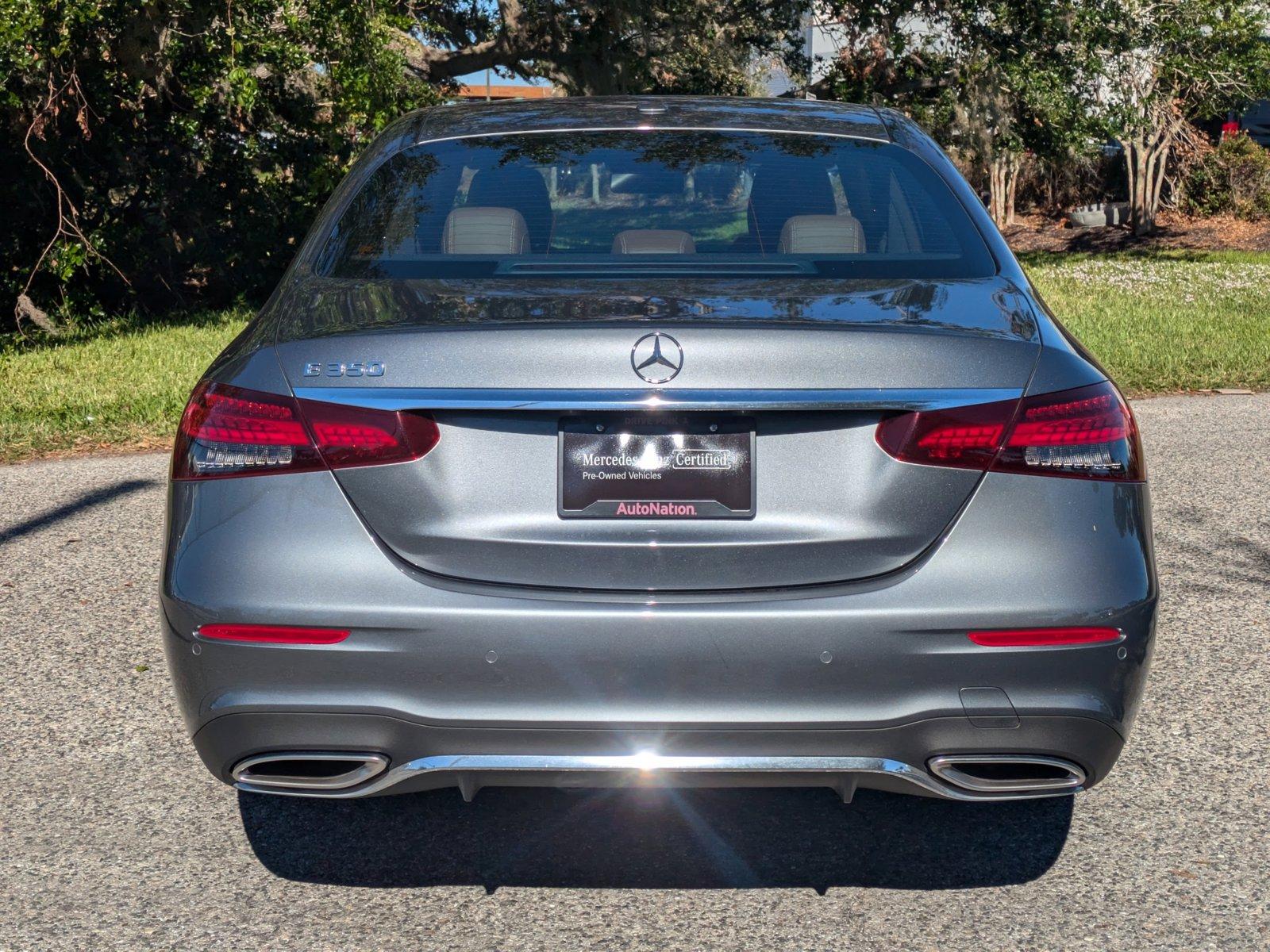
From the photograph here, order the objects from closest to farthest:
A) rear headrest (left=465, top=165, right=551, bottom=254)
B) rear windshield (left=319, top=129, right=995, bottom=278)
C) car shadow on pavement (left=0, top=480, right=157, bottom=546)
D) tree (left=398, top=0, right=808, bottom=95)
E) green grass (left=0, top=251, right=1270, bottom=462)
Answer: rear windshield (left=319, top=129, right=995, bottom=278) → rear headrest (left=465, top=165, right=551, bottom=254) → car shadow on pavement (left=0, top=480, right=157, bottom=546) → green grass (left=0, top=251, right=1270, bottom=462) → tree (left=398, top=0, right=808, bottom=95)

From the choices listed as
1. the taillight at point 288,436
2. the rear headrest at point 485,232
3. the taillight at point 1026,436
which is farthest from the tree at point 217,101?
the taillight at point 1026,436

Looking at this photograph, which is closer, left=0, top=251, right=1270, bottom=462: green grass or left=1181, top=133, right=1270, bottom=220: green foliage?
left=0, top=251, right=1270, bottom=462: green grass

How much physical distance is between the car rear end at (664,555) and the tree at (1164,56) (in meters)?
16.2

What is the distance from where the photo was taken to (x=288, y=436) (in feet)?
8.88

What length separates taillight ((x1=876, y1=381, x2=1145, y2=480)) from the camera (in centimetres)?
265

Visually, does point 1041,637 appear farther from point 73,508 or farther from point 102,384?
point 102,384

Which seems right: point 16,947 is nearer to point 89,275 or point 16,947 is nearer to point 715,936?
point 715,936

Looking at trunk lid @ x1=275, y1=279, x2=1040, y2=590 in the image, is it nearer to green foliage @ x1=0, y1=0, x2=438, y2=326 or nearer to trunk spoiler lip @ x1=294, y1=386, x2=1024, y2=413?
trunk spoiler lip @ x1=294, y1=386, x2=1024, y2=413

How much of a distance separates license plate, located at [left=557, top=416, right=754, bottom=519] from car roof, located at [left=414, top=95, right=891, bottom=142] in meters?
1.51

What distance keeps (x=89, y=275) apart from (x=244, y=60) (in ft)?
12.0

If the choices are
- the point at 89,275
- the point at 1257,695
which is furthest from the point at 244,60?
the point at 1257,695

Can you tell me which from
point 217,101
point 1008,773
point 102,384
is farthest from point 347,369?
point 217,101

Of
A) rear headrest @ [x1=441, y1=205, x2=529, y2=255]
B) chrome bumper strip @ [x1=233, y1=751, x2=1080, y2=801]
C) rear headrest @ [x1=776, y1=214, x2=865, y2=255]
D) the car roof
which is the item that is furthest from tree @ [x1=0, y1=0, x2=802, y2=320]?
chrome bumper strip @ [x1=233, y1=751, x2=1080, y2=801]

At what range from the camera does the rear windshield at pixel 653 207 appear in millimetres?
3373
